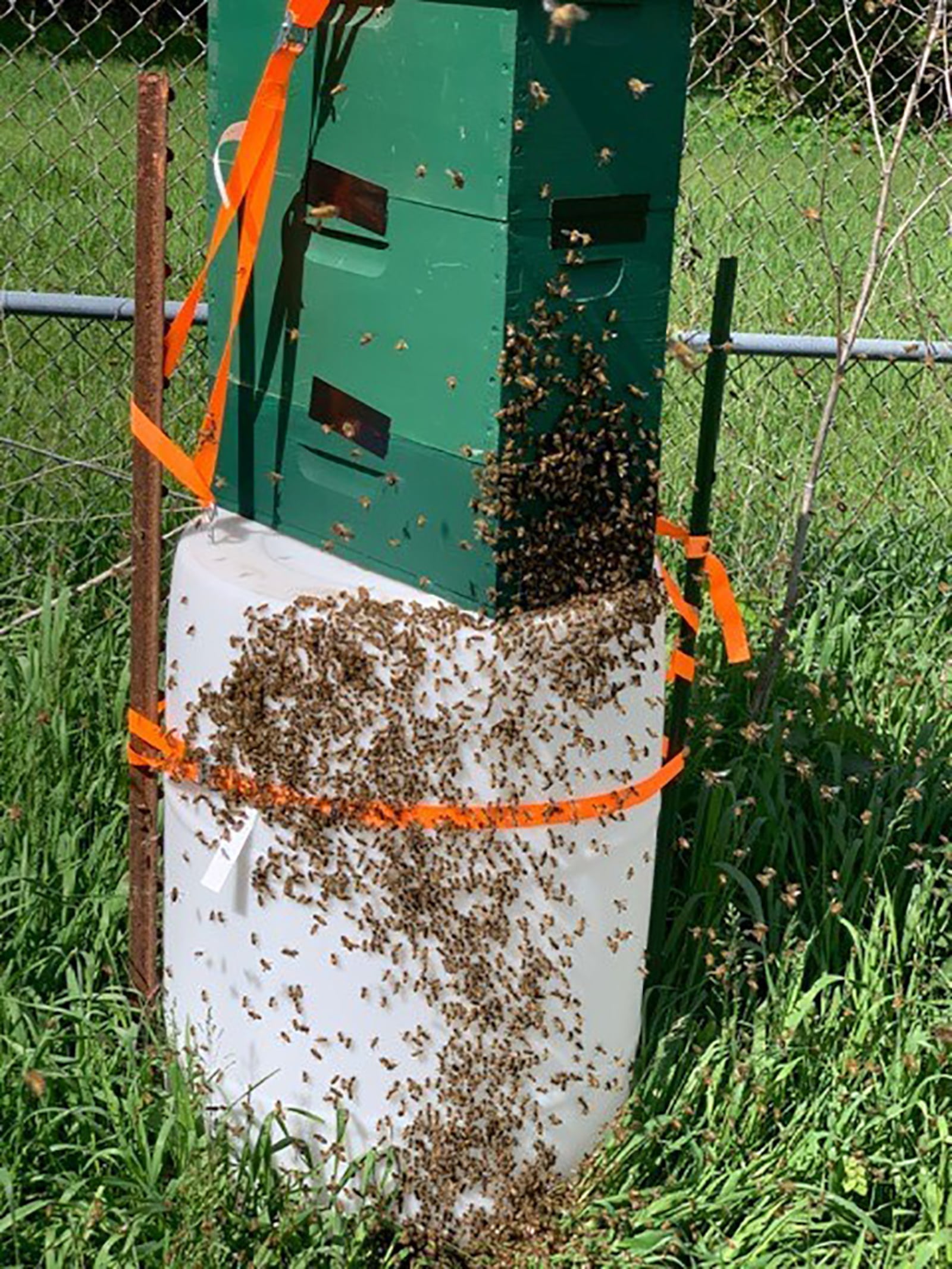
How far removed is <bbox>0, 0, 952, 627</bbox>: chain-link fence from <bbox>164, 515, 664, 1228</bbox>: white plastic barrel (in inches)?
27.1

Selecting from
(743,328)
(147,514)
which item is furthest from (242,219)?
(743,328)

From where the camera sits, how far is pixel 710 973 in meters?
3.28

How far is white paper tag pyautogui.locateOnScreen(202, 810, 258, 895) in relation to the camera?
9.34 ft

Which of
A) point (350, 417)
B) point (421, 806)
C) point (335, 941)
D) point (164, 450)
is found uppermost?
point (350, 417)

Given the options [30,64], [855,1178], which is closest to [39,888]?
[855,1178]

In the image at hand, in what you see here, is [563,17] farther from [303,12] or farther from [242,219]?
[242,219]

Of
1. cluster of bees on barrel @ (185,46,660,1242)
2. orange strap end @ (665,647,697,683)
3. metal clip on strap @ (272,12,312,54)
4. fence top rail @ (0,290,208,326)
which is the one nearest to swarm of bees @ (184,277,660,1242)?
cluster of bees on barrel @ (185,46,660,1242)

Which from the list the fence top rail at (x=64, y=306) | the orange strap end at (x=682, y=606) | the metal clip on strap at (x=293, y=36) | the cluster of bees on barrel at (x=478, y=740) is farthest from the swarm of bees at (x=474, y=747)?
the fence top rail at (x=64, y=306)

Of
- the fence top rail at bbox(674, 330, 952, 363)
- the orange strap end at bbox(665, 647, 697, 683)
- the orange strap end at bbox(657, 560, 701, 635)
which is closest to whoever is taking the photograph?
the orange strap end at bbox(657, 560, 701, 635)

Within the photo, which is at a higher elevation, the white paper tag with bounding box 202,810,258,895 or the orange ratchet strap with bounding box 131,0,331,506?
the orange ratchet strap with bounding box 131,0,331,506

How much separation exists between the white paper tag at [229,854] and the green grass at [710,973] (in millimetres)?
375

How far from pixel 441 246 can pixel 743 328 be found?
453 cm

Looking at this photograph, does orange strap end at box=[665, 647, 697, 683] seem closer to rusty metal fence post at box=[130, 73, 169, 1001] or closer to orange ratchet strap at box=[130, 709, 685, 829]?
orange ratchet strap at box=[130, 709, 685, 829]

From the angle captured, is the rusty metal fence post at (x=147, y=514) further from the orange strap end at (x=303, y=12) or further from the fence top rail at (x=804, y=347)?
the fence top rail at (x=804, y=347)
